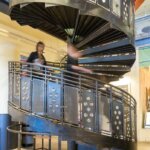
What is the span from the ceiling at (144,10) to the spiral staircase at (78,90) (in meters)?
2.51

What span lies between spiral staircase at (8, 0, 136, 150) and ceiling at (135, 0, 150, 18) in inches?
98.7

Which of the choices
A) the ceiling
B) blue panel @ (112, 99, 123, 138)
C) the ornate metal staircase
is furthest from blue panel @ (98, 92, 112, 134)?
the ceiling

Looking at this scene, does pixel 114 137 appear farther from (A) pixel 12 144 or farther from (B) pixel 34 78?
(A) pixel 12 144

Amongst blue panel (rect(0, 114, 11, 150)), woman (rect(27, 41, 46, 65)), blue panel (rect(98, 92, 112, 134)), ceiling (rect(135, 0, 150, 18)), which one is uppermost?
ceiling (rect(135, 0, 150, 18))

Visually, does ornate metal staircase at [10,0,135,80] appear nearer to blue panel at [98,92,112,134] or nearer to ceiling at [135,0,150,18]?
blue panel at [98,92,112,134]

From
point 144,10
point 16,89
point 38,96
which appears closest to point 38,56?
point 16,89

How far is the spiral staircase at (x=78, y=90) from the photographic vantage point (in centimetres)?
498

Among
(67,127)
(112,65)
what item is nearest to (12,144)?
(67,127)

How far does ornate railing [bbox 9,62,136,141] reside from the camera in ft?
16.5

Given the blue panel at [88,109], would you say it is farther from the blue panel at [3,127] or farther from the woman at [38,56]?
the blue panel at [3,127]

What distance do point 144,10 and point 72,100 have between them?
464cm

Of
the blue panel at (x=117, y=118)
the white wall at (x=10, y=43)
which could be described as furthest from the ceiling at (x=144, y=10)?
the blue panel at (x=117, y=118)

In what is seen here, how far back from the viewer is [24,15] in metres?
5.54

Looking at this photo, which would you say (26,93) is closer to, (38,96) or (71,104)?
(38,96)
